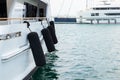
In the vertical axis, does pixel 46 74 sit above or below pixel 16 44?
below

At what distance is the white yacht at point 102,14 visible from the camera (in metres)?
94.9

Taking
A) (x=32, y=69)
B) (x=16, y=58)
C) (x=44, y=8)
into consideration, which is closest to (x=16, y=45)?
(x=16, y=58)

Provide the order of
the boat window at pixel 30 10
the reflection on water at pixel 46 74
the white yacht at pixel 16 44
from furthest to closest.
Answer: the boat window at pixel 30 10, the reflection on water at pixel 46 74, the white yacht at pixel 16 44

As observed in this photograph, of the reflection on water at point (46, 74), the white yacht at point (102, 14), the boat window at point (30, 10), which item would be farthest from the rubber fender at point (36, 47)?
the white yacht at point (102, 14)

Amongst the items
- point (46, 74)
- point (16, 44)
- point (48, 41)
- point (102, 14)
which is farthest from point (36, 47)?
point (102, 14)

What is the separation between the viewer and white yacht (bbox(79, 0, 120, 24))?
9488cm

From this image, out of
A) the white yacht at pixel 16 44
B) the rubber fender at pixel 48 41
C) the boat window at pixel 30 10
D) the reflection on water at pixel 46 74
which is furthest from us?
the boat window at pixel 30 10

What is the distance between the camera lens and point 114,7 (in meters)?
95.2

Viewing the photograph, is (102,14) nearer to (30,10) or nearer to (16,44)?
(30,10)

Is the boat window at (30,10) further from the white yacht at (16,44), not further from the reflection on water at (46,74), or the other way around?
the reflection on water at (46,74)

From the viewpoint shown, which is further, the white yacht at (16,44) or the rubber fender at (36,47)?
the rubber fender at (36,47)

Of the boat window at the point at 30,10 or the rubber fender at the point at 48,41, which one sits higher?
the boat window at the point at 30,10

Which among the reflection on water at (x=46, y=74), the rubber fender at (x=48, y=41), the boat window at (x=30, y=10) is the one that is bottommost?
the reflection on water at (x=46, y=74)

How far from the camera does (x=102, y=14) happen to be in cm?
9488
